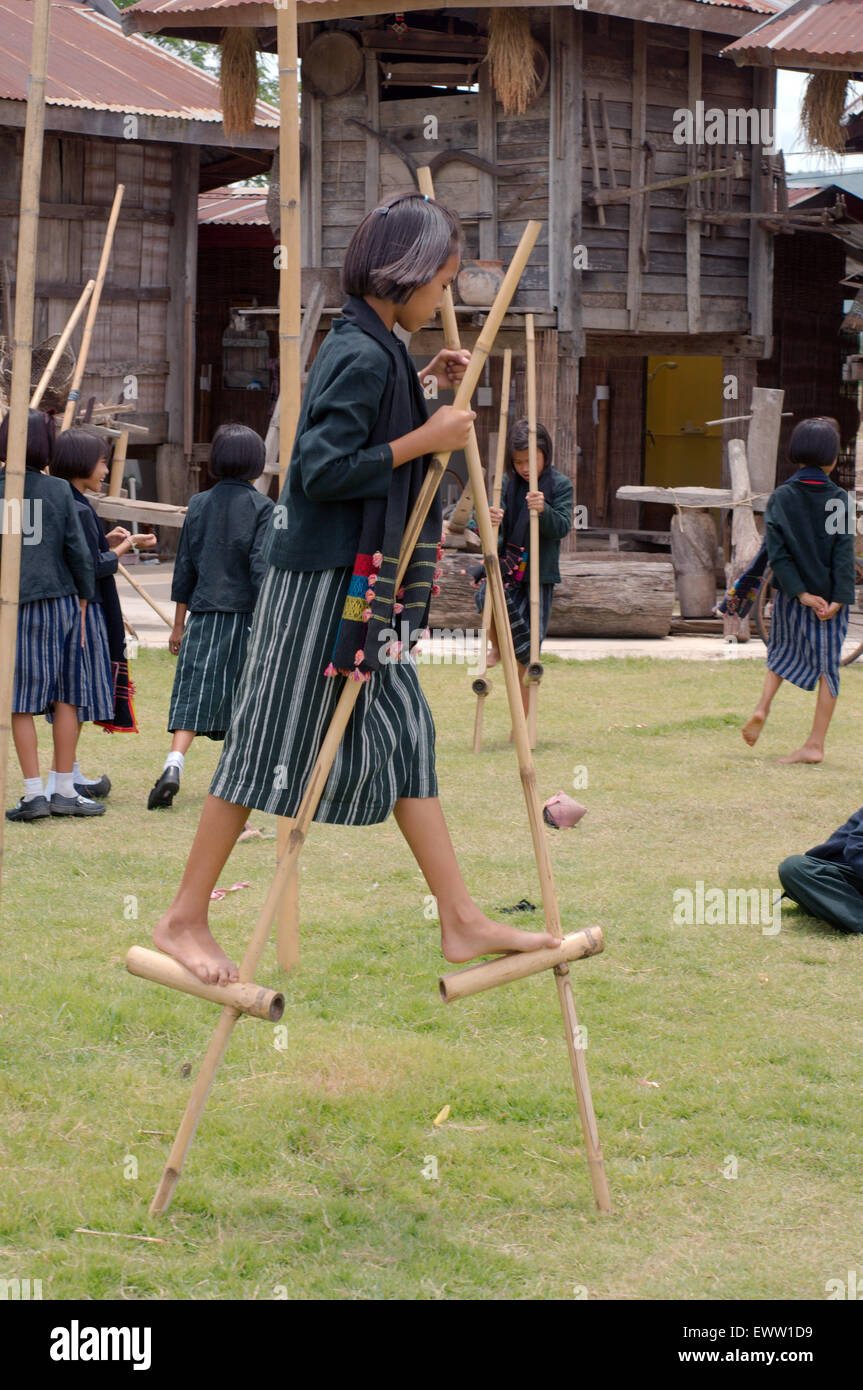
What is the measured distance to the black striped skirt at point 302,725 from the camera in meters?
3.26

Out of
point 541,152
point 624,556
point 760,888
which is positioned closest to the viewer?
point 760,888

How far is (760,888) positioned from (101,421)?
351 inches

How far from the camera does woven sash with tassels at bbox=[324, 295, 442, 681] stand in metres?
3.14

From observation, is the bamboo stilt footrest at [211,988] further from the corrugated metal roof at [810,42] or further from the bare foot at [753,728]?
the corrugated metal roof at [810,42]

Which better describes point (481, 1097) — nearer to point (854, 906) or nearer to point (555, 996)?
point (555, 996)

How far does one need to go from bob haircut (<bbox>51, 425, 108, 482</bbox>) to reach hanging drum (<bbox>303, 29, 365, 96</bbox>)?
8801 millimetres

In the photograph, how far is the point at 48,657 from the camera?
21.7 ft

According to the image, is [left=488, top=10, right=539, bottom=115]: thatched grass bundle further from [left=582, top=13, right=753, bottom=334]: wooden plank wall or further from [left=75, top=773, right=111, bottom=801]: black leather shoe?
[left=75, top=773, right=111, bottom=801]: black leather shoe

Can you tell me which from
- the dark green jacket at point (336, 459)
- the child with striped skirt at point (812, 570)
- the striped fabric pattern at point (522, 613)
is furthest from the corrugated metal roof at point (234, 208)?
the dark green jacket at point (336, 459)

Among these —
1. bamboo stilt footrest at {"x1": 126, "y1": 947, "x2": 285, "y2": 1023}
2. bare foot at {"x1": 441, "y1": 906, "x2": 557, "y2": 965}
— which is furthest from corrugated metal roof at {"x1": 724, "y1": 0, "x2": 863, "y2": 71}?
bamboo stilt footrest at {"x1": 126, "y1": 947, "x2": 285, "y2": 1023}

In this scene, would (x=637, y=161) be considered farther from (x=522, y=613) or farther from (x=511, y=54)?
(x=522, y=613)
